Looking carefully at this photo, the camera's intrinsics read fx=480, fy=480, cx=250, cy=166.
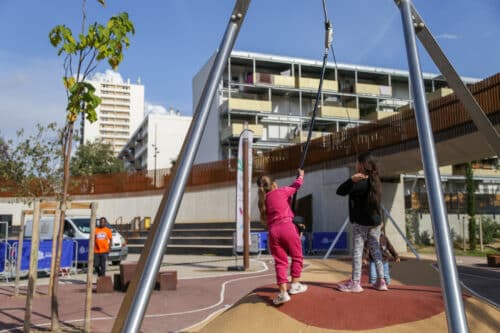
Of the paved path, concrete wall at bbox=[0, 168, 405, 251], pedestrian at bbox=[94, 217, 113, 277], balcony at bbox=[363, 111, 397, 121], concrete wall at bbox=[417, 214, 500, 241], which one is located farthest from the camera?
balcony at bbox=[363, 111, 397, 121]

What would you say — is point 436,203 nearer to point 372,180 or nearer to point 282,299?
point 282,299

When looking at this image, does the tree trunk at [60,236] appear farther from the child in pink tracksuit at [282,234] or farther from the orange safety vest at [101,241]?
the orange safety vest at [101,241]

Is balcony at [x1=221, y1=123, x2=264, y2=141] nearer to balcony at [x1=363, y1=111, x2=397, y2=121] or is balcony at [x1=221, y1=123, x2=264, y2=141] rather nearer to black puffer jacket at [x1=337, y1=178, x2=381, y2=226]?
balcony at [x1=363, y1=111, x2=397, y2=121]

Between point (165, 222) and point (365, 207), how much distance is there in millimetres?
3647

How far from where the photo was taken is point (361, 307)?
482cm

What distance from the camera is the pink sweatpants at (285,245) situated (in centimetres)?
520

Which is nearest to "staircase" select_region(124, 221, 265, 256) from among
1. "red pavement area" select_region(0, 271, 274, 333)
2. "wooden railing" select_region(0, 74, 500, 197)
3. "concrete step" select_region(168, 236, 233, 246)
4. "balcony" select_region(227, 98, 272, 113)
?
"concrete step" select_region(168, 236, 233, 246)

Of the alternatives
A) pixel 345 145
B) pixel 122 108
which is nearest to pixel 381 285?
pixel 345 145

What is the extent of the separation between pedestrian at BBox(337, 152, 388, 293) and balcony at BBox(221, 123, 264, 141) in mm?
37359

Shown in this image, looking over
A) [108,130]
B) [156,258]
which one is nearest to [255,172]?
[156,258]

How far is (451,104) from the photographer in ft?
48.7

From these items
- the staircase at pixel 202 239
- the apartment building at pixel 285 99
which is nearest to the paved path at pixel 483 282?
the staircase at pixel 202 239

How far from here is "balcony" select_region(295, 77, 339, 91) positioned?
153ft

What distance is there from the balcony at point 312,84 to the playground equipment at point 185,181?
43407 mm
